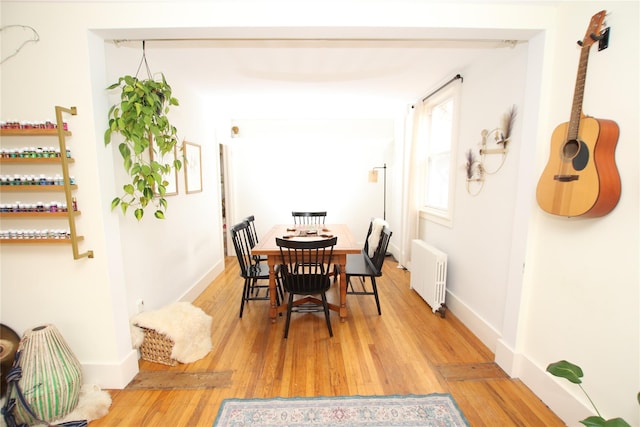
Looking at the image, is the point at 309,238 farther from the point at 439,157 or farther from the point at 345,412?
the point at 439,157

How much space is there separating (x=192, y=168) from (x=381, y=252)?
2.40m

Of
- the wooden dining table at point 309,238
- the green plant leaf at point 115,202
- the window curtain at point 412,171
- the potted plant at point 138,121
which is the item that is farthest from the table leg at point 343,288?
the green plant leaf at point 115,202

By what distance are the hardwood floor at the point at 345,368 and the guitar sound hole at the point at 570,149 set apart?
1496mm

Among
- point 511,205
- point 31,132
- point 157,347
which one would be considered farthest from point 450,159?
point 31,132

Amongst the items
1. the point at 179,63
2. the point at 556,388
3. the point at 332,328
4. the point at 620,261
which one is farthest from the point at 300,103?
the point at 556,388

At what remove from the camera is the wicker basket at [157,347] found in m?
1.95

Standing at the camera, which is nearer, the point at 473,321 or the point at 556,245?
the point at 556,245

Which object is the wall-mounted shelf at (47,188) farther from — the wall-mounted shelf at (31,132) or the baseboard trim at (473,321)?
the baseboard trim at (473,321)

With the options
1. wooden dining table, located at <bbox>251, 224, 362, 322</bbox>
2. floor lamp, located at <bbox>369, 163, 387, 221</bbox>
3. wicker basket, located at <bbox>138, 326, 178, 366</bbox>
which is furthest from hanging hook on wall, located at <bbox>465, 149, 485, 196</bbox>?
wicker basket, located at <bbox>138, 326, 178, 366</bbox>

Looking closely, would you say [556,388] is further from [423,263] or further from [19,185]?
[19,185]

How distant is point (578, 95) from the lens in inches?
52.9

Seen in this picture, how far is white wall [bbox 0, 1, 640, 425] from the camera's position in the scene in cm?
122

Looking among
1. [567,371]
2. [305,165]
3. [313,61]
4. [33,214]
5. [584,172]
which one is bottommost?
[567,371]

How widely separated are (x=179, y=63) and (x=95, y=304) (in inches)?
84.4
